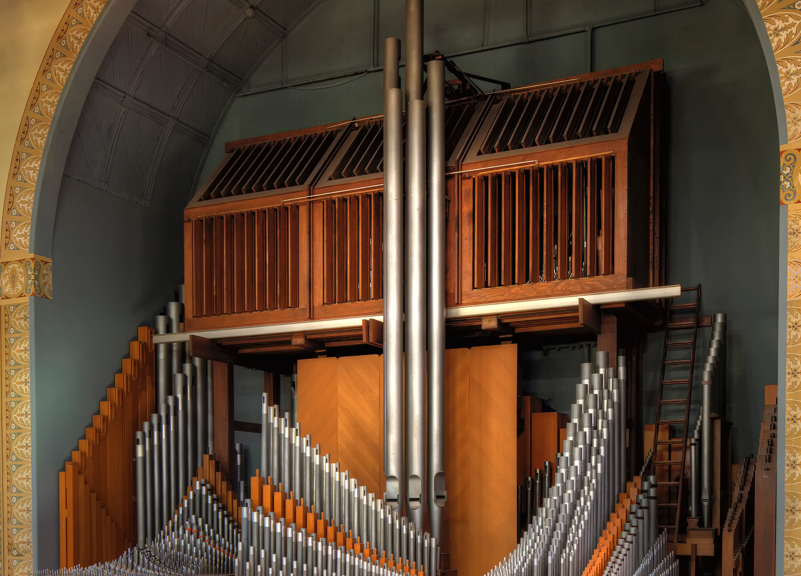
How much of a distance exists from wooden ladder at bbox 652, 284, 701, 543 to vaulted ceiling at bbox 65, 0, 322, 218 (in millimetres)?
4960

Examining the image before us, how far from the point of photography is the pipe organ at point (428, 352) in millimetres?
7438

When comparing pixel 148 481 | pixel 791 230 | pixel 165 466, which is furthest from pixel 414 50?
pixel 148 481

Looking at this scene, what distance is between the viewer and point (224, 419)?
9391 millimetres

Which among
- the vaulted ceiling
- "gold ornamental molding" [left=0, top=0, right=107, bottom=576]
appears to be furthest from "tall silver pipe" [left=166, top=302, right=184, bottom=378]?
"gold ornamental molding" [left=0, top=0, right=107, bottom=576]

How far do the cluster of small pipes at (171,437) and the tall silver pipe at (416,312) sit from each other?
2502 millimetres

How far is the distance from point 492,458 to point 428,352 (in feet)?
3.11

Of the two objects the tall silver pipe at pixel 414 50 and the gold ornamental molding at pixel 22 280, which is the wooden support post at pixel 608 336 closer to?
the tall silver pipe at pixel 414 50

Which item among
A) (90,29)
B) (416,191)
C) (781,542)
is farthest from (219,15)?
(781,542)

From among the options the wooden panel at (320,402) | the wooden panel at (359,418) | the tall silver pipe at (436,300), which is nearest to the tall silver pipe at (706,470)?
the tall silver pipe at (436,300)

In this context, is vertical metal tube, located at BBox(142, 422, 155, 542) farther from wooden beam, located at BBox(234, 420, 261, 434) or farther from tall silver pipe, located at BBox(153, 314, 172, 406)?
wooden beam, located at BBox(234, 420, 261, 434)

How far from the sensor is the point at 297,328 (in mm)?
8609

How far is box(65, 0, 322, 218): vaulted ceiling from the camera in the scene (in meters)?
9.53

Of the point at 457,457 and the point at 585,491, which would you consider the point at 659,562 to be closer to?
the point at 585,491


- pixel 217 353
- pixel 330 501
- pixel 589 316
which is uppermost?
pixel 589 316
